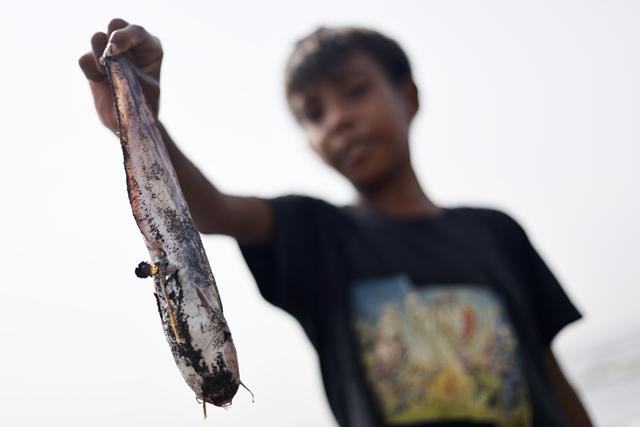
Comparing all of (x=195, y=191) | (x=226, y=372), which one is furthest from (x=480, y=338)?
(x=226, y=372)

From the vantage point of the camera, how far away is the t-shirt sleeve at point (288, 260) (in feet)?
7.84

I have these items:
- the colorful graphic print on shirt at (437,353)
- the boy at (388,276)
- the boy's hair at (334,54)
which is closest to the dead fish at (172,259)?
the boy at (388,276)

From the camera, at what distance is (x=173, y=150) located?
72.4 inches

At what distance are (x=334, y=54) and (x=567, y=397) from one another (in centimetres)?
185

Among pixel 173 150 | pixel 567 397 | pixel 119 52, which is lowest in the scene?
pixel 567 397

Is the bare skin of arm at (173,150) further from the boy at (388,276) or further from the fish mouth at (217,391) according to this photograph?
the fish mouth at (217,391)

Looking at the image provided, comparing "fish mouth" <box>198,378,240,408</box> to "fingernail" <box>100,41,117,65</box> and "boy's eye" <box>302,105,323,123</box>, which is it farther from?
"boy's eye" <box>302,105,323,123</box>

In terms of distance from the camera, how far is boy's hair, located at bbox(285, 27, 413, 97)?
286 cm

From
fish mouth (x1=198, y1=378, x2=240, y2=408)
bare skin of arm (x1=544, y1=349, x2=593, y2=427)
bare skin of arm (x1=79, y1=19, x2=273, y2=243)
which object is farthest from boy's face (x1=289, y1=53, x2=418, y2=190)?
fish mouth (x1=198, y1=378, x2=240, y2=408)

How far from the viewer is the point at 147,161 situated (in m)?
1.48

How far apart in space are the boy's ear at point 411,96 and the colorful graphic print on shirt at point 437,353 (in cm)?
111

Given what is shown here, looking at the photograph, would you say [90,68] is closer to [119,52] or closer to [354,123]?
[119,52]

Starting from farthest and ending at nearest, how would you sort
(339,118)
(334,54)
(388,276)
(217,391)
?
(334,54) < (339,118) < (388,276) < (217,391)

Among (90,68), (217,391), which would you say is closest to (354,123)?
(90,68)
